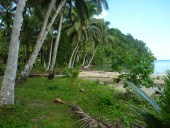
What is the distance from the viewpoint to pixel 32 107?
7.87 m

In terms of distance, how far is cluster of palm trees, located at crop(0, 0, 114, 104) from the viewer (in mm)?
7750

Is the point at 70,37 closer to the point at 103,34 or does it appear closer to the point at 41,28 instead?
the point at 103,34

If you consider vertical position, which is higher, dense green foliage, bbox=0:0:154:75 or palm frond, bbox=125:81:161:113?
dense green foliage, bbox=0:0:154:75

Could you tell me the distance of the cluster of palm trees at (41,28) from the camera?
25.4 ft

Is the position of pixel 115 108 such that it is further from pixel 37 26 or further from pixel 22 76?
pixel 37 26

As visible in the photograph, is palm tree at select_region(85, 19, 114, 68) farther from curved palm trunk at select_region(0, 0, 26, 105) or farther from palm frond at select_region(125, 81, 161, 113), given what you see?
palm frond at select_region(125, 81, 161, 113)

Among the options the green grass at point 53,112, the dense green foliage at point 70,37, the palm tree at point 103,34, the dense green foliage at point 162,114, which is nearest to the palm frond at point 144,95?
the dense green foliage at point 162,114

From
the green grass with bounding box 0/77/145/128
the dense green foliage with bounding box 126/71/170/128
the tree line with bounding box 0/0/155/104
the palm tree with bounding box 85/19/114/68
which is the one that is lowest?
the green grass with bounding box 0/77/145/128

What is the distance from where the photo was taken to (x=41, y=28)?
13492 millimetres

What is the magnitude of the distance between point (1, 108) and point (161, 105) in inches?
244

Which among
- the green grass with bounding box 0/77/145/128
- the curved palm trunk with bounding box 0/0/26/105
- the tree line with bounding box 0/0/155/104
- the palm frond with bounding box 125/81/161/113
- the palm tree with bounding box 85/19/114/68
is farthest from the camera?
the palm tree with bounding box 85/19/114/68

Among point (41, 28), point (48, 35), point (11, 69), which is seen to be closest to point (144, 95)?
point (11, 69)

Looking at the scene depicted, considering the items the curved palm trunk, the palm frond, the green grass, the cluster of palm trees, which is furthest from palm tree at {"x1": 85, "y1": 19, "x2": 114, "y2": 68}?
the palm frond

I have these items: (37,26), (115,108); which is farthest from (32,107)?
(37,26)
